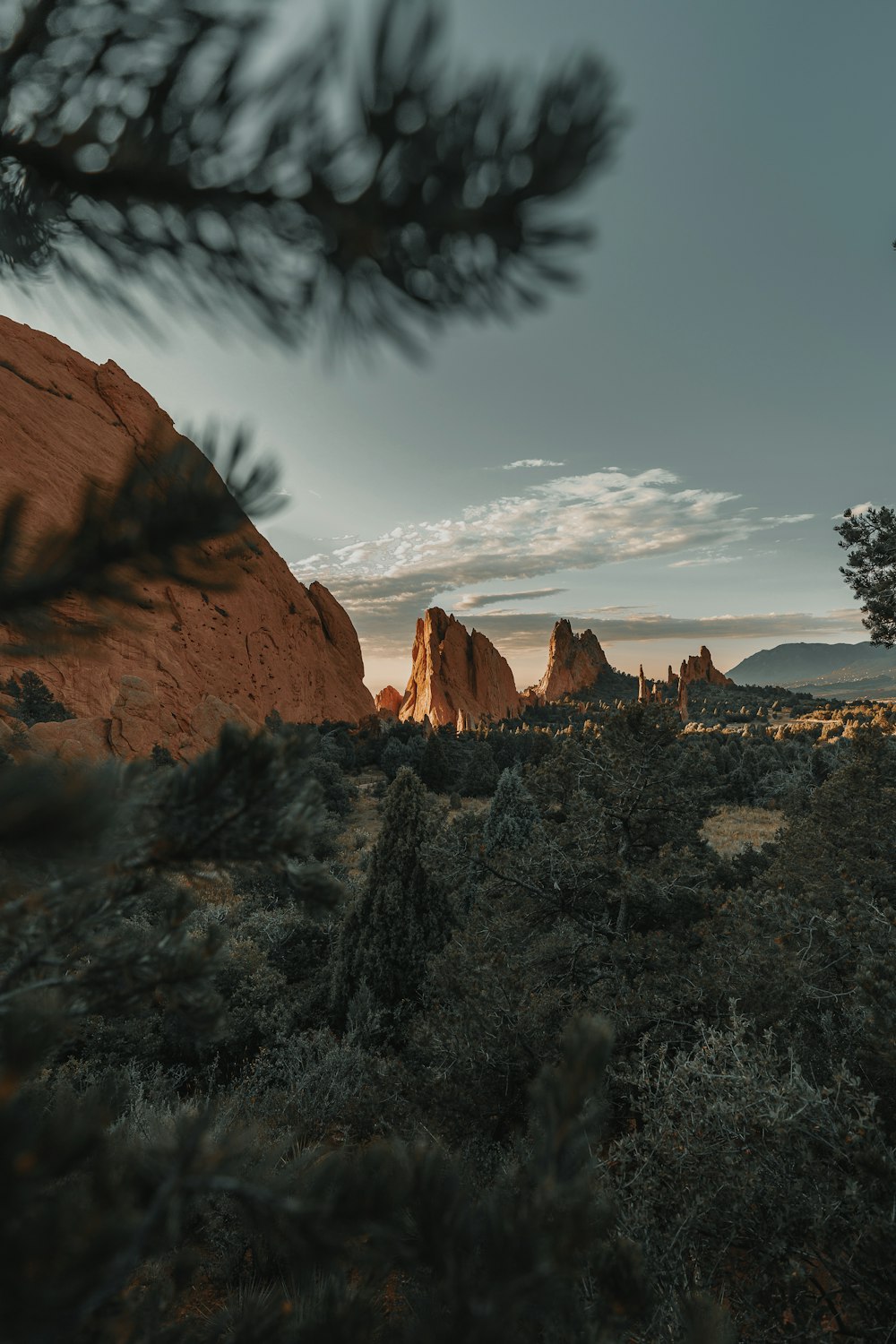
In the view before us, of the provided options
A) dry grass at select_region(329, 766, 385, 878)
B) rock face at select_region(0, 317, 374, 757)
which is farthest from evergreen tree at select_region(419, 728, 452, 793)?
rock face at select_region(0, 317, 374, 757)

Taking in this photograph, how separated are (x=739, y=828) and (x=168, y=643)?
27.3 meters

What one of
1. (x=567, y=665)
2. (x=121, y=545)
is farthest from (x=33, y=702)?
(x=567, y=665)

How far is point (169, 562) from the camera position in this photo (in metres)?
1.12

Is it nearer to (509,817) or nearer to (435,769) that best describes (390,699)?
(435,769)

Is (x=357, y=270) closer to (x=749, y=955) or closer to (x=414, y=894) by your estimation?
(x=749, y=955)

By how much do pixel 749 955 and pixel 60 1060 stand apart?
25.7 feet

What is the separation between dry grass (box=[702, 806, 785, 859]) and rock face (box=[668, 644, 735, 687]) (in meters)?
63.2

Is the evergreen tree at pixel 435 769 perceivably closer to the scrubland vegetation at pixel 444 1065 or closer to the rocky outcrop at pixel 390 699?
the scrubland vegetation at pixel 444 1065

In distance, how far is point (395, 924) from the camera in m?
7.82

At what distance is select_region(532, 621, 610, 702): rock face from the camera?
8825 centimetres

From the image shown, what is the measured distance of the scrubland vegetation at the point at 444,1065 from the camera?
2.56ft

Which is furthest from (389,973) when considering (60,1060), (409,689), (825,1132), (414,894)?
(409,689)

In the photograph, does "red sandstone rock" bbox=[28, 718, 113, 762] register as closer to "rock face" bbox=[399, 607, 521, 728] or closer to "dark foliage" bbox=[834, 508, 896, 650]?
"dark foliage" bbox=[834, 508, 896, 650]

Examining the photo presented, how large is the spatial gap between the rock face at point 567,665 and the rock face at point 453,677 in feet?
34.2
